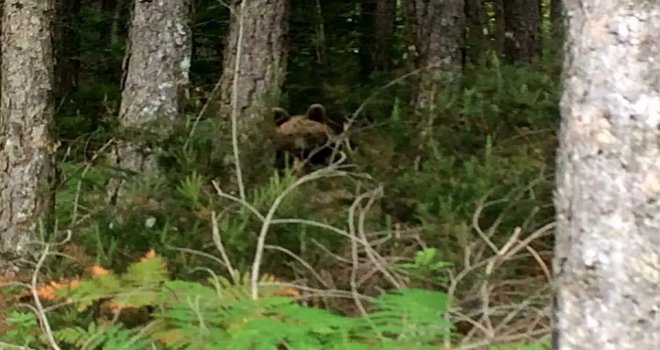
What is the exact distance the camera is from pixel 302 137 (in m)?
7.17

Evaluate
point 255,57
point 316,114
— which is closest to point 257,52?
point 255,57

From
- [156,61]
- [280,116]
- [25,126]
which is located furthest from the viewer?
[280,116]

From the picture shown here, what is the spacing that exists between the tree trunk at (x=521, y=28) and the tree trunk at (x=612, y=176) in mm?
8293

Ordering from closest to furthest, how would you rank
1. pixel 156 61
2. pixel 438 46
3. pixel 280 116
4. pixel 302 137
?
1. pixel 156 61
2. pixel 302 137
3. pixel 280 116
4. pixel 438 46

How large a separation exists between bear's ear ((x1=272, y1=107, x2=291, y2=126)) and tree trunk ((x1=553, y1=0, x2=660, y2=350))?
4.28 meters

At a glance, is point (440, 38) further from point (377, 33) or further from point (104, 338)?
point (104, 338)

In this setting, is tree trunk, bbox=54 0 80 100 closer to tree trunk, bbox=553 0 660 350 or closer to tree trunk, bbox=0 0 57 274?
tree trunk, bbox=0 0 57 274

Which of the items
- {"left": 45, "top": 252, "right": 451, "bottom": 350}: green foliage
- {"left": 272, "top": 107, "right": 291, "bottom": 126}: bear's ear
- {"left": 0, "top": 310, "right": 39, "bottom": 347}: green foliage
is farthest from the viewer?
{"left": 272, "top": 107, "right": 291, "bottom": 126}: bear's ear

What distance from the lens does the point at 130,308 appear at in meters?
4.54

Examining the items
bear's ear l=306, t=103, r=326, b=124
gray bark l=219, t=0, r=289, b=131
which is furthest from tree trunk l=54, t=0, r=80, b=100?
bear's ear l=306, t=103, r=326, b=124

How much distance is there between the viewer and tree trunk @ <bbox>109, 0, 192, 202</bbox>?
688cm

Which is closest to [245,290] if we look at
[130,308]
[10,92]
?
[130,308]

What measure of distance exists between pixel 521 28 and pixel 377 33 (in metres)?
1.67

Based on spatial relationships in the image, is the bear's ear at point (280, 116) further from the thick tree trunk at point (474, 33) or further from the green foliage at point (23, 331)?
the green foliage at point (23, 331)
